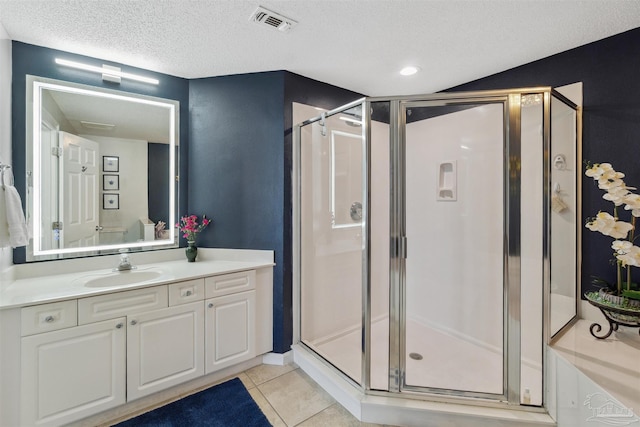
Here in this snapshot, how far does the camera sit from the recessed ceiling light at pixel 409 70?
2.37m

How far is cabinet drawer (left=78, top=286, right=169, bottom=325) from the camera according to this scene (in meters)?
1.68

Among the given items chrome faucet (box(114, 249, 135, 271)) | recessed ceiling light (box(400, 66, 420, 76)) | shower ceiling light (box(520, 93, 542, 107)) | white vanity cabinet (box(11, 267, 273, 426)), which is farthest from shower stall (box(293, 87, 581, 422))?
chrome faucet (box(114, 249, 135, 271))

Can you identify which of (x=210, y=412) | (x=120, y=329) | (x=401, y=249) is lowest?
(x=210, y=412)

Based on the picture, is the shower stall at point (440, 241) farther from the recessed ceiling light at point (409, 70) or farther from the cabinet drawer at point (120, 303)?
the cabinet drawer at point (120, 303)

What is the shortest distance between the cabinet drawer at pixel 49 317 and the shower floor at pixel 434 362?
1642 mm

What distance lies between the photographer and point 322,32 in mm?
1846

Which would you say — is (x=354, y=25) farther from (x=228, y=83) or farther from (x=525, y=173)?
(x=525, y=173)

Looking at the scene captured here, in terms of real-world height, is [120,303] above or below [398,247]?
below

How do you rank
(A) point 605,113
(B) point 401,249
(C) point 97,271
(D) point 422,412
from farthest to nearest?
1. (C) point 97,271
2. (A) point 605,113
3. (B) point 401,249
4. (D) point 422,412

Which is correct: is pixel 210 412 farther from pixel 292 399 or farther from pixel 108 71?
pixel 108 71

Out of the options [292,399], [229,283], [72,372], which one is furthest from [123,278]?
[292,399]

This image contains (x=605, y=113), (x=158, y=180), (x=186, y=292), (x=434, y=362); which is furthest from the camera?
(x=158, y=180)

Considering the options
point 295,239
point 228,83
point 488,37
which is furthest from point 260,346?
point 488,37

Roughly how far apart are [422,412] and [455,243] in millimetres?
1588
